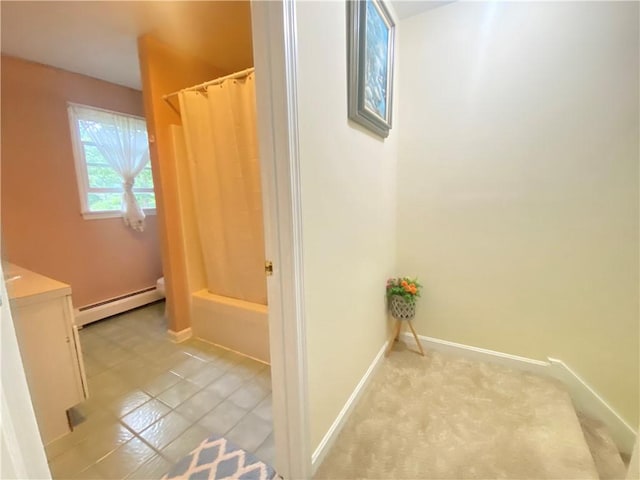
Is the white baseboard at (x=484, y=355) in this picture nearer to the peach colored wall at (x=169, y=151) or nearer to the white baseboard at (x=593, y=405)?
the white baseboard at (x=593, y=405)

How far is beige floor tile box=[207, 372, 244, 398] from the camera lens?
5.73 ft

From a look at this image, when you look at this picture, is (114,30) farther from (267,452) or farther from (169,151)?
(267,452)

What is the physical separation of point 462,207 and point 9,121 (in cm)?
337

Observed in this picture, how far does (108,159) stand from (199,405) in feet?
7.82

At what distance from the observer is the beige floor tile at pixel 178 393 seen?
5.47 feet

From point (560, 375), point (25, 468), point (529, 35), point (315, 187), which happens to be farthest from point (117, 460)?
point (529, 35)

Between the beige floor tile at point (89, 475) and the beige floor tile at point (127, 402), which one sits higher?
the beige floor tile at point (127, 402)

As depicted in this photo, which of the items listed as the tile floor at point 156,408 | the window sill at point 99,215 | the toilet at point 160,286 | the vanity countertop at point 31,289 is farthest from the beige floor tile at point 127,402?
the window sill at point 99,215

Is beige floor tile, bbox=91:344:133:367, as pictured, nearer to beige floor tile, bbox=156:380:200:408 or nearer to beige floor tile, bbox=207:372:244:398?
beige floor tile, bbox=156:380:200:408

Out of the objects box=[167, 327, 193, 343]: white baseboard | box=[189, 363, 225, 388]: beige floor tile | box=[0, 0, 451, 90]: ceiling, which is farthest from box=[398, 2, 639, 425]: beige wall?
box=[167, 327, 193, 343]: white baseboard

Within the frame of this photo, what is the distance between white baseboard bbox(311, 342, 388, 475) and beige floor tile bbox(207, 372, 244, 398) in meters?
0.71

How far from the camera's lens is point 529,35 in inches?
62.9

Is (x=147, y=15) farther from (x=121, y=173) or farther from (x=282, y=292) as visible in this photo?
(x=282, y=292)

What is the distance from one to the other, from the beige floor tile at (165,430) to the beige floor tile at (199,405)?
0.10 ft
